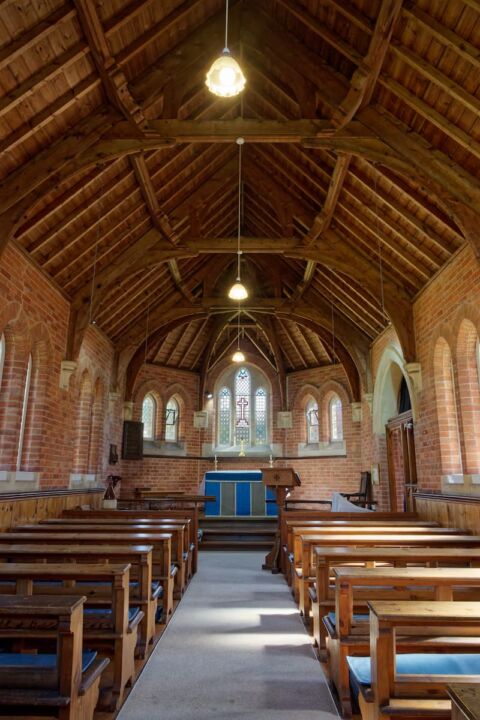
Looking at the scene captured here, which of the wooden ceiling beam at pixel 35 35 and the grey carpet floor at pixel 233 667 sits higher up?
the wooden ceiling beam at pixel 35 35

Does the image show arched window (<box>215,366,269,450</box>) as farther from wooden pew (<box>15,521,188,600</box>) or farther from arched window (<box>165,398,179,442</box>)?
wooden pew (<box>15,521,188,600</box>)

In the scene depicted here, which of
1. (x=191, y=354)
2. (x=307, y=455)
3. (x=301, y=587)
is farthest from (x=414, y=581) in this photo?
(x=191, y=354)

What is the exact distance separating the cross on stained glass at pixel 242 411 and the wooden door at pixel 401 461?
221 inches

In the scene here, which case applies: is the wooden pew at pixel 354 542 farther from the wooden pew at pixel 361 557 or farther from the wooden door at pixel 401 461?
the wooden door at pixel 401 461

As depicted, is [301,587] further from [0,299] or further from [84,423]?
[84,423]

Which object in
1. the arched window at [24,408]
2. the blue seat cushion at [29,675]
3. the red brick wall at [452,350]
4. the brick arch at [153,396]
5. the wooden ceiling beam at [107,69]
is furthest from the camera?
the brick arch at [153,396]

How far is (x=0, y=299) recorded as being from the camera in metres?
6.10

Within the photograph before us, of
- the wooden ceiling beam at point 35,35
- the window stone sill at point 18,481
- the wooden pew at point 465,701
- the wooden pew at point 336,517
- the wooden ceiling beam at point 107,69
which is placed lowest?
the wooden pew at point 336,517

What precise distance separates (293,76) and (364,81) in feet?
4.19

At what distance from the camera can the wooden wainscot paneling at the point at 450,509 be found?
5.81 metres

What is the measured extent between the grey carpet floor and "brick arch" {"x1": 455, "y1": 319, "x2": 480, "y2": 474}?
3045mm

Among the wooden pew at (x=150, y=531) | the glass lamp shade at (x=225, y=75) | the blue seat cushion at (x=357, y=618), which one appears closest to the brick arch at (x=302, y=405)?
the wooden pew at (x=150, y=531)

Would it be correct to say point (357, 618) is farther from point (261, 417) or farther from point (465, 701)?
point (261, 417)

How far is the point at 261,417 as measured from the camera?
1523cm
